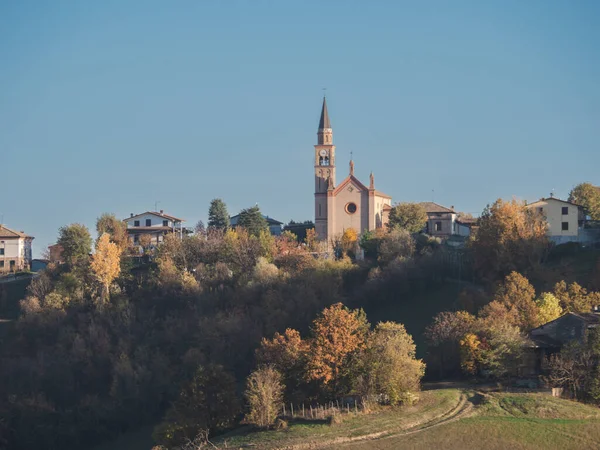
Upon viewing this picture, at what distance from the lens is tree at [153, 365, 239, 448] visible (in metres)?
44.9

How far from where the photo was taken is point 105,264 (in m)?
78.6

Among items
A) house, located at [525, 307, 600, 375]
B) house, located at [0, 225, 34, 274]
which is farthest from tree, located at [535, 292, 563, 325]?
house, located at [0, 225, 34, 274]

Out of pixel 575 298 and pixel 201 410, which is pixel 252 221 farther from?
pixel 201 410

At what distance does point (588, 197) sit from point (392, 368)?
171 feet

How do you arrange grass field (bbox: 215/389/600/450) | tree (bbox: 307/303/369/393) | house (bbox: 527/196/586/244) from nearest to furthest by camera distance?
grass field (bbox: 215/389/600/450)
tree (bbox: 307/303/369/393)
house (bbox: 527/196/586/244)

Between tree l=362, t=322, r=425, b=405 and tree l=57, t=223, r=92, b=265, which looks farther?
tree l=57, t=223, r=92, b=265

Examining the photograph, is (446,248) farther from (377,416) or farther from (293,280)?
(377,416)

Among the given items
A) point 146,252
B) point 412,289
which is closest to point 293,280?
point 412,289

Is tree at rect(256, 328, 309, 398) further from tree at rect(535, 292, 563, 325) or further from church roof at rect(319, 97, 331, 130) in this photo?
church roof at rect(319, 97, 331, 130)

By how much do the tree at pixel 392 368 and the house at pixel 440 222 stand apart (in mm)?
46807

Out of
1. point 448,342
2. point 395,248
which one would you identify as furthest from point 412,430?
point 395,248

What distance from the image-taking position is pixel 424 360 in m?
52.9

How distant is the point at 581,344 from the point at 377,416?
37.7 ft

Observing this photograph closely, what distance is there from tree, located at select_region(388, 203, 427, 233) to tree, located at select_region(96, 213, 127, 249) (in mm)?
25213
